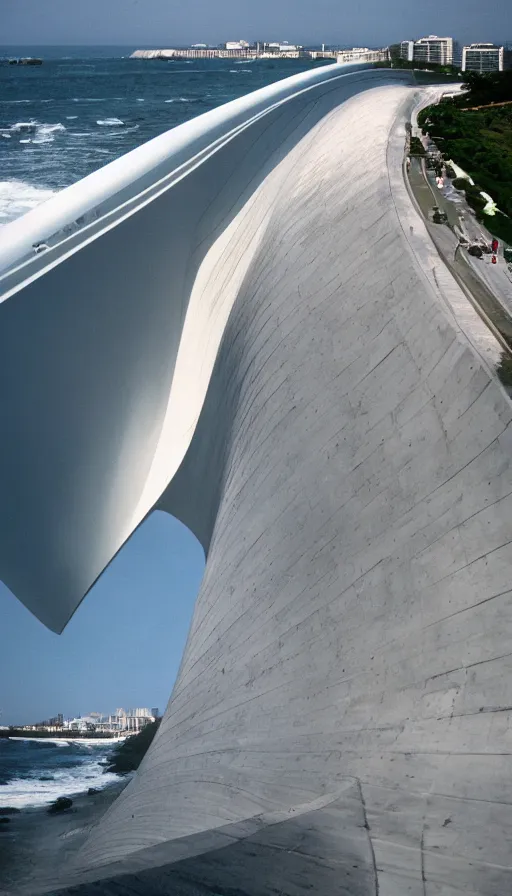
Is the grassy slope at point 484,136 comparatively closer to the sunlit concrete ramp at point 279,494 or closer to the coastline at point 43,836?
the sunlit concrete ramp at point 279,494

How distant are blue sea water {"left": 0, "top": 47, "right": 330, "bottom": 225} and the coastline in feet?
16.5

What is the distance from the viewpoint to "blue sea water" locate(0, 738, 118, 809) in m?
9.00

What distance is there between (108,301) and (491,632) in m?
4.10

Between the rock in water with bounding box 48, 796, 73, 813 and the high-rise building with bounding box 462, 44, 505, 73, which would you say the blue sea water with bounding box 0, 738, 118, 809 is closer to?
the rock in water with bounding box 48, 796, 73, 813

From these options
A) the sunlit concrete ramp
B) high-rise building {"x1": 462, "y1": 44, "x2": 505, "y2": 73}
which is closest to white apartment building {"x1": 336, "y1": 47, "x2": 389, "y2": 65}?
high-rise building {"x1": 462, "y1": 44, "x2": 505, "y2": 73}

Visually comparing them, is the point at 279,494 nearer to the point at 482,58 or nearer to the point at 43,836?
the point at 43,836

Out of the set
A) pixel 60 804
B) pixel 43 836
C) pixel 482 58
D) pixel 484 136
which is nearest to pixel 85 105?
pixel 484 136

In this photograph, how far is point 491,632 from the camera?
2.98 metres

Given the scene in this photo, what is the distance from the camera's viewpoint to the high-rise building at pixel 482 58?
60.2ft

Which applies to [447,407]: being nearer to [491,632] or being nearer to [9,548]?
[491,632]

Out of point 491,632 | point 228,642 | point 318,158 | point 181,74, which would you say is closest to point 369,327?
point 228,642

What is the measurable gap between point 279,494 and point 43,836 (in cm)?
421

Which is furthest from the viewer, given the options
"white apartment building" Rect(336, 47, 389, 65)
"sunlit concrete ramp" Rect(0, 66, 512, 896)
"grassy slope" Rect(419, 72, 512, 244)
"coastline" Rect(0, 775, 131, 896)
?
"white apartment building" Rect(336, 47, 389, 65)

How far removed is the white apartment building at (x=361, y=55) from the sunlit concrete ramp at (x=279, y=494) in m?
11.4
